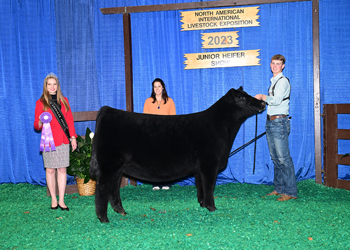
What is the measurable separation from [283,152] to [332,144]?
4.48ft

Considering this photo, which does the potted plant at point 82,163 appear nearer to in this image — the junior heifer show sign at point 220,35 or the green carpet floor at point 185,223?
the green carpet floor at point 185,223

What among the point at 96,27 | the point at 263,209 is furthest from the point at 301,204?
the point at 96,27

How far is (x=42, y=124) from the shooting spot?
4.05 m

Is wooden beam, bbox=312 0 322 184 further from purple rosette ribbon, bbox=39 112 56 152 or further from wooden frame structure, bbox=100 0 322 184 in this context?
purple rosette ribbon, bbox=39 112 56 152

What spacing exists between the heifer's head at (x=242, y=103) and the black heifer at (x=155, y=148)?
0.01 m

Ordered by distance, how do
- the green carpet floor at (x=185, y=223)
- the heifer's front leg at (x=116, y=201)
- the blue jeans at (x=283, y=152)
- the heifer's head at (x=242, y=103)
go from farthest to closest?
the blue jeans at (x=283, y=152) < the heifer's head at (x=242, y=103) < the heifer's front leg at (x=116, y=201) < the green carpet floor at (x=185, y=223)

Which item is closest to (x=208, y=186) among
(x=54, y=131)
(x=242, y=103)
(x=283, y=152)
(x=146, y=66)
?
(x=242, y=103)

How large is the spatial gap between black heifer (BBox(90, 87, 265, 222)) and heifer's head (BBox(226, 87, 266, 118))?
14 mm

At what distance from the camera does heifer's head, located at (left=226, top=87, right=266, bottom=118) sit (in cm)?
393

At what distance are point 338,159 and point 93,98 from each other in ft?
15.7

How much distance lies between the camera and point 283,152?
4.47 metres

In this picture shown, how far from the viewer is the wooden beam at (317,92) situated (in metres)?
5.25

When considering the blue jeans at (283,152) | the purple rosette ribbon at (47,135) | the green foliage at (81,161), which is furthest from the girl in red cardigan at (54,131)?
the blue jeans at (283,152)

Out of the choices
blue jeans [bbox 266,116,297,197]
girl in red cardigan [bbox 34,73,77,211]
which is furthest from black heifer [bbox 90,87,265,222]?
blue jeans [bbox 266,116,297,197]
